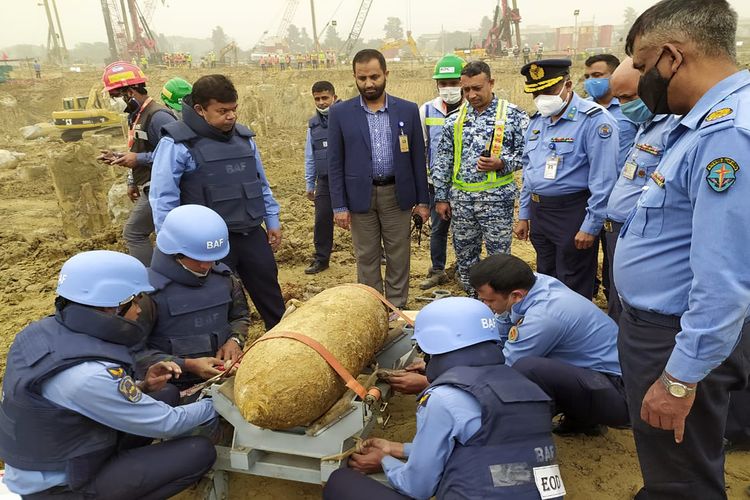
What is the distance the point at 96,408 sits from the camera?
2.37m

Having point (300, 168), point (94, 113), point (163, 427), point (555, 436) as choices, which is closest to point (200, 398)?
point (163, 427)

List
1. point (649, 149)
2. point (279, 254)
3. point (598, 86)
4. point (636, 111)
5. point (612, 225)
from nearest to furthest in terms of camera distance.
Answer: point (649, 149), point (612, 225), point (636, 111), point (598, 86), point (279, 254)

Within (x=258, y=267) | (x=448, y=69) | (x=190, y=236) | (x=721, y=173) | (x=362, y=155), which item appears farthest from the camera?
(x=448, y=69)

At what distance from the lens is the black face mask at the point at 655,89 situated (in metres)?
2.03

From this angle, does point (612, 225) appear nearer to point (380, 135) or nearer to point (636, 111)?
point (636, 111)

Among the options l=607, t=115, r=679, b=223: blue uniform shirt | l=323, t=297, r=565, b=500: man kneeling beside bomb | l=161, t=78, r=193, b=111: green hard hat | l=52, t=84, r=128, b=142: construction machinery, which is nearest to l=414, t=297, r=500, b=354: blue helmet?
l=323, t=297, r=565, b=500: man kneeling beside bomb

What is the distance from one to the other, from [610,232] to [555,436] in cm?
147

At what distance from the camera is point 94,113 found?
18.0 metres

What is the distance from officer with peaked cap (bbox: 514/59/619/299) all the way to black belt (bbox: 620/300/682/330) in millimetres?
2004

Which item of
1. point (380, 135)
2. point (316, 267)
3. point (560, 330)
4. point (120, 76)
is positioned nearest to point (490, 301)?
point (560, 330)

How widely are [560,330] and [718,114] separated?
163 centimetres

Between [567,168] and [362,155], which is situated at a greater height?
[362,155]

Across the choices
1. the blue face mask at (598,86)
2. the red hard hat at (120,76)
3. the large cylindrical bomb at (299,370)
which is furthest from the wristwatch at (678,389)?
the red hard hat at (120,76)

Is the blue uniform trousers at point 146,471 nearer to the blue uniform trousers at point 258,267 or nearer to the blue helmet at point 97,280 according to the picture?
the blue helmet at point 97,280
